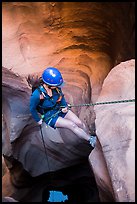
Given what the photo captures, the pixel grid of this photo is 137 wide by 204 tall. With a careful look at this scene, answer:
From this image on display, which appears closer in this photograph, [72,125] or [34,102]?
[34,102]

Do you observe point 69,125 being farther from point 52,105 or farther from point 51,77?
point 51,77

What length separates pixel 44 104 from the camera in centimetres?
430

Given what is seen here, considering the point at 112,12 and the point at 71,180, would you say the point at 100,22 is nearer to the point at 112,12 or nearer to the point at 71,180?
the point at 112,12

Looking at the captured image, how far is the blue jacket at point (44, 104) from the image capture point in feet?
13.7

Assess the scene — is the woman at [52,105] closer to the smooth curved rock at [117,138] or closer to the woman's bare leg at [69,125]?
the woman's bare leg at [69,125]

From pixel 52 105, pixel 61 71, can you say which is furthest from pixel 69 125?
pixel 61 71

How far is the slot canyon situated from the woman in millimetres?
381

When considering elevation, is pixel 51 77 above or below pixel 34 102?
above

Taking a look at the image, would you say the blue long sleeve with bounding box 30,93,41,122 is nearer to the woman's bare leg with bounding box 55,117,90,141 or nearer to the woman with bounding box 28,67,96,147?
the woman with bounding box 28,67,96,147

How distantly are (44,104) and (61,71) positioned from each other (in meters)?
2.03

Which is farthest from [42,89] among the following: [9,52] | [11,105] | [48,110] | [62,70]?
[9,52]

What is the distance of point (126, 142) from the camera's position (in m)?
3.11

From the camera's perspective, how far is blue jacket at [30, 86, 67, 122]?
417cm

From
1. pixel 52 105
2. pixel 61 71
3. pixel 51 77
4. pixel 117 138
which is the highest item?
pixel 61 71
